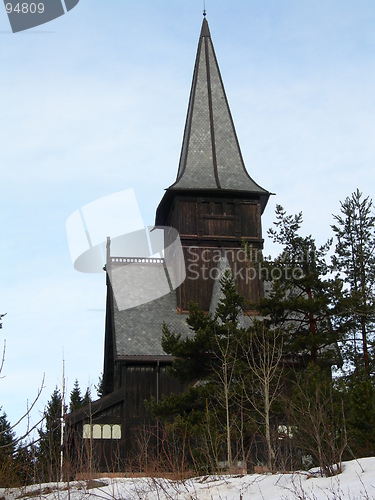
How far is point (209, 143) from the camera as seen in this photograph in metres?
31.6

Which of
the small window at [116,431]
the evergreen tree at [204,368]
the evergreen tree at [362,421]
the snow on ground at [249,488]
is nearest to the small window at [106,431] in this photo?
the small window at [116,431]

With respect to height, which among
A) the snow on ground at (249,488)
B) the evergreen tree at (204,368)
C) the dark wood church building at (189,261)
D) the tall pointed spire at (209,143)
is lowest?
the snow on ground at (249,488)

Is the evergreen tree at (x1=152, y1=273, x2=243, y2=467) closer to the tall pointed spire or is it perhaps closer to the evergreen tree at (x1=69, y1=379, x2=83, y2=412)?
the tall pointed spire

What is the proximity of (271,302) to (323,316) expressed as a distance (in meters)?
1.62

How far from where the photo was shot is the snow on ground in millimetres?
8703

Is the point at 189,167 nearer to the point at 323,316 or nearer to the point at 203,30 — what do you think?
the point at 203,30

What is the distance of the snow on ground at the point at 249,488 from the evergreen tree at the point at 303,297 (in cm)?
923

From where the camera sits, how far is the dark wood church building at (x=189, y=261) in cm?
2527

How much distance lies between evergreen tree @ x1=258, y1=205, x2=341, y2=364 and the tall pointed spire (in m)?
8.86

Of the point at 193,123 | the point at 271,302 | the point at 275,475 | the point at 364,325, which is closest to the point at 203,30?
the point at 193,123

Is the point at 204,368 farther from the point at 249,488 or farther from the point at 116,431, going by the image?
the point at 249,488

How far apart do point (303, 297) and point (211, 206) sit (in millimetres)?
9817

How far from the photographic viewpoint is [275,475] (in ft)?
33.4

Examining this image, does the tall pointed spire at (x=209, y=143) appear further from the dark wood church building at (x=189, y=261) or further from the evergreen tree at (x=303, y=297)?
the evergreen tree at (x=303, y=297)
